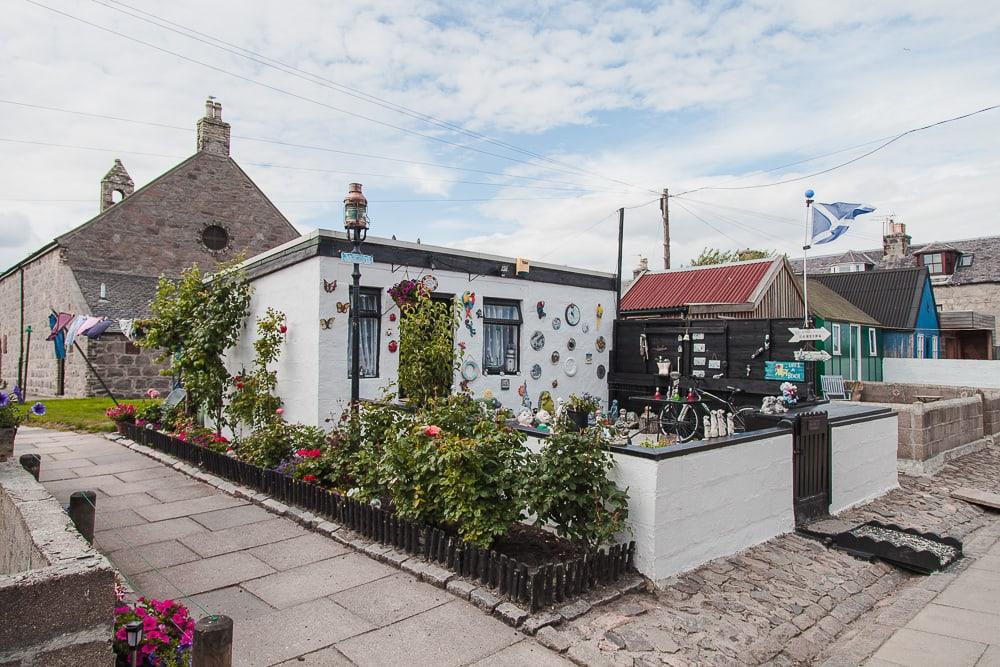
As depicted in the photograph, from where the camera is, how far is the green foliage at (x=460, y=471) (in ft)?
16.4

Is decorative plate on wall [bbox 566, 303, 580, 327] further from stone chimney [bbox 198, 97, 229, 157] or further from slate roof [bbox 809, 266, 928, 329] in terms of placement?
stone chimney [bbox 198, 97, 229, 157]

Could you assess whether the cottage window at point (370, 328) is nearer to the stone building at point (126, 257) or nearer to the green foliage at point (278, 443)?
the green foliage at point (278, 443)

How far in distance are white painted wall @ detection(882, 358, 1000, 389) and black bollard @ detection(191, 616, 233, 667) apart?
21038mm

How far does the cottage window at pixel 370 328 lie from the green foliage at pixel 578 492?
4748 mm

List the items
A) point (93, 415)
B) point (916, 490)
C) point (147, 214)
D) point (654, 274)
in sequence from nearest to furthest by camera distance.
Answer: point (916, 490), point (93, 415), point (654, 274), point (147, 214)

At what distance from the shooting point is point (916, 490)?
906 cm

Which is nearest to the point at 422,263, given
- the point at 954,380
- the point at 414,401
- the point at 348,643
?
the point at 414,401

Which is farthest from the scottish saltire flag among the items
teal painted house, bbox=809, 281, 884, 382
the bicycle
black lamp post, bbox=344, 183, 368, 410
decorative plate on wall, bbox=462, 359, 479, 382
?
black lamp post, bbox=344, 183, 368, 410

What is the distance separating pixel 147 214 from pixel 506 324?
1577 cm

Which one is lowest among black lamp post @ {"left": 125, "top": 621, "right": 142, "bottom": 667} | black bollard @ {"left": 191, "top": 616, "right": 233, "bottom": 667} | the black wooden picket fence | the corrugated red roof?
the black wooden picket fence

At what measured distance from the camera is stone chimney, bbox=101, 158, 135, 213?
23.2 m

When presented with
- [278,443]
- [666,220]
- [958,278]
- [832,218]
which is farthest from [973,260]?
[278,443]

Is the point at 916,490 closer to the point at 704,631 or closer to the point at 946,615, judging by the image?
the point at 946,615

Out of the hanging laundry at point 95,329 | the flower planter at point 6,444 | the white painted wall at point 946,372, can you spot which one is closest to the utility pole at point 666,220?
the white painted wall at point 946,372
